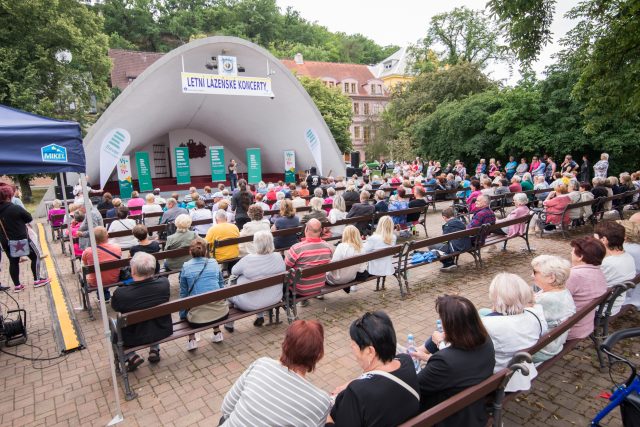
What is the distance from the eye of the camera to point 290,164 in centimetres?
2228

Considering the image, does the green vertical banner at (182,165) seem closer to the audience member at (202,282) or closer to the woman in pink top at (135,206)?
the woman in pink top at (135,206)

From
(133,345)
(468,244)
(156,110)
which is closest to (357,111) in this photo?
(156,110)

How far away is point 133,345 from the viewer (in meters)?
3.67

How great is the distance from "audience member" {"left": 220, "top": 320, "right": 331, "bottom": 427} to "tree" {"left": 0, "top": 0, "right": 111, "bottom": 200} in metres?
22.8

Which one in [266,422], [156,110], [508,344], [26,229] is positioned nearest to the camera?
[266,422]

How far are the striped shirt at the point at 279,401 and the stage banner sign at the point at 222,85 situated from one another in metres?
14.4

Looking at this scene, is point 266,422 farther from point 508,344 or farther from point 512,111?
point 512,111

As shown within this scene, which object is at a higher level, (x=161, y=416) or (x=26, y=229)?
(x=26, y=229)

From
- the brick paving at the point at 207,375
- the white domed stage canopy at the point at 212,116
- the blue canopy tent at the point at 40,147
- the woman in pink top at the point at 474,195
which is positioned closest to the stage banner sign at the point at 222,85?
the white domed stage canopy at the point at 212,116

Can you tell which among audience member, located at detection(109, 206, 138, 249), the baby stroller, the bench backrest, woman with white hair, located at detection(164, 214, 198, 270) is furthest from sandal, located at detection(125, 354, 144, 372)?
the baby stroller

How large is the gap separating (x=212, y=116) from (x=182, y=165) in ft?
10.9

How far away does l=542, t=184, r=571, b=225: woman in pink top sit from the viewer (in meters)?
8.26

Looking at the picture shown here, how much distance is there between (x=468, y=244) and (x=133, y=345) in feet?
17.2

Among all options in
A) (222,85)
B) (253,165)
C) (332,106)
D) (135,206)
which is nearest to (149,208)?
(135,206)
